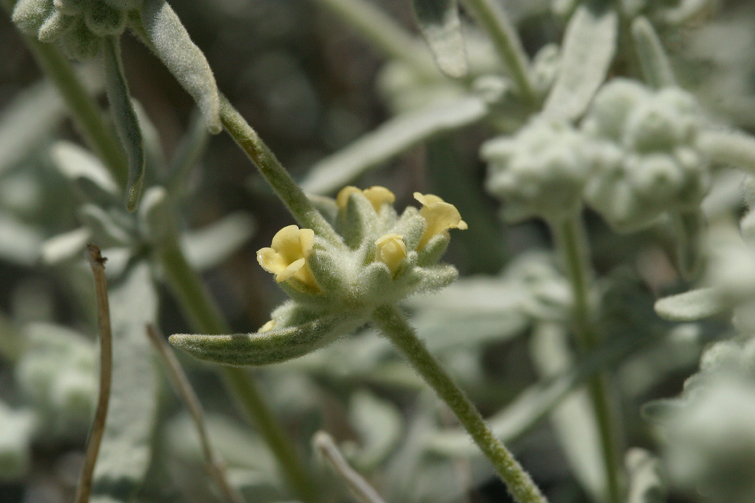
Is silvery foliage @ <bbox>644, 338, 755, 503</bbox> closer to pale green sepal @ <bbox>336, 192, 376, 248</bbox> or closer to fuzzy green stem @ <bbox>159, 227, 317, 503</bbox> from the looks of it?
pale green sepal @ <bbox>336, 192, 376, 248</bbox>

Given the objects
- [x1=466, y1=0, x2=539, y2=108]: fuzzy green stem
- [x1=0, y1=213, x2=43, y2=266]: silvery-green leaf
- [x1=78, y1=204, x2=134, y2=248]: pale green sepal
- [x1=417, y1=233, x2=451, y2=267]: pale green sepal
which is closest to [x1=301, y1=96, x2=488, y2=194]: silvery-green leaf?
[x1=466, y1=0, x2=539, y2=108]: fuzzy green stem

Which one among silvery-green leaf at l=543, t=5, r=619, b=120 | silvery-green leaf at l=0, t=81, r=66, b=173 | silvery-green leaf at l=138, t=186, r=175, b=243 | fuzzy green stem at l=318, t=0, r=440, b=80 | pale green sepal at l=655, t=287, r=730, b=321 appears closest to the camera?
pale green sepal at l=655, t=287, r=730, b=321

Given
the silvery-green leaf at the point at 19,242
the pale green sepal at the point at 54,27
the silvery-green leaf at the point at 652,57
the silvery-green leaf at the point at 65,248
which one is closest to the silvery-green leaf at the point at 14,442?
the silvery-green leaf at the point at 65,248

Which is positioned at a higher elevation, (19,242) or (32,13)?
(32,13)

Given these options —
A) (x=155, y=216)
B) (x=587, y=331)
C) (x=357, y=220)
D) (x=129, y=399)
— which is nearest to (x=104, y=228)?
(x=155, y=216)

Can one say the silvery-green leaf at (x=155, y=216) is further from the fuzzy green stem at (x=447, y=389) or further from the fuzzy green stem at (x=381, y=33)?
the fuzzy green stem at (x=381, y=33)

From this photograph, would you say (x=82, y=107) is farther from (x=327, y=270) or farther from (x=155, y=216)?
(x=327, y=270)
